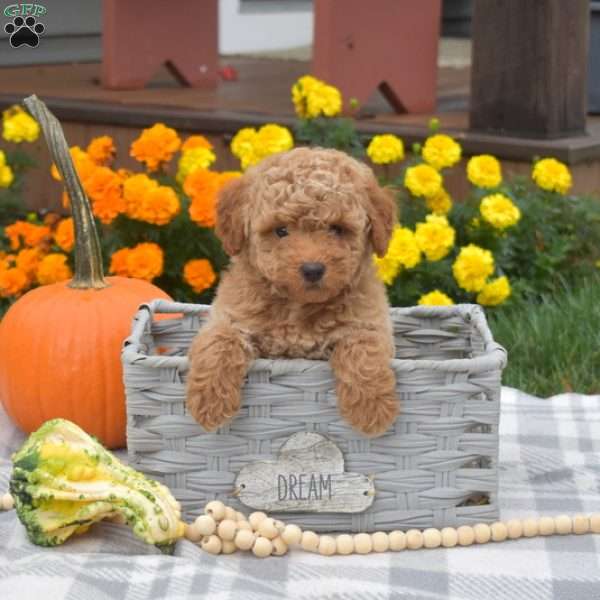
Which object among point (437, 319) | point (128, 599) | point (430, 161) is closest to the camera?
point (128, 599)

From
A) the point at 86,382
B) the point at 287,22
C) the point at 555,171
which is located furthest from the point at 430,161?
the point at 287,22

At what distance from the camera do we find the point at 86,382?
3191mm

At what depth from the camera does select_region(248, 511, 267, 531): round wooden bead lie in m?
2.58

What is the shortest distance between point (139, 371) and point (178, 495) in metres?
0.29

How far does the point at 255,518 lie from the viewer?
2.59 meters

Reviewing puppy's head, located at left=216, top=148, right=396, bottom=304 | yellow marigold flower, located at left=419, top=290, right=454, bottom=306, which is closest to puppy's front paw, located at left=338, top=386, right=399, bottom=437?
puppy's head, located at left=216, top=148, right=396, bottom=304

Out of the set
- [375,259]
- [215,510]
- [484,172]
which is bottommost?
[215,510]

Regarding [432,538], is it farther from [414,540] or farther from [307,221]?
[307,221]

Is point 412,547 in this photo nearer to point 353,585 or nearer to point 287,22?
point 353,585

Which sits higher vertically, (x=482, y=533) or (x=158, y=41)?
(x=158, y=41)

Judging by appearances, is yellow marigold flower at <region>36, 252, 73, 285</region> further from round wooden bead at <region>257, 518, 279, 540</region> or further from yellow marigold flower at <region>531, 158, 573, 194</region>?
round wooden bead at <region>257, 518, 279, 540</region>

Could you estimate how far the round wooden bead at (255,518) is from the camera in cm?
258

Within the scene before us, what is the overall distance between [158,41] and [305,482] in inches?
167

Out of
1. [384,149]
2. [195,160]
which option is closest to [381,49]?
[384,149]
